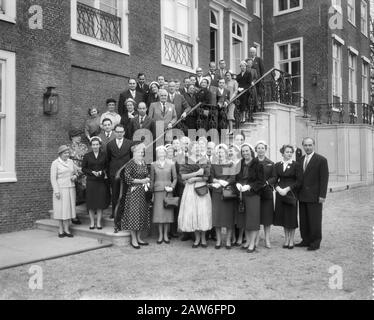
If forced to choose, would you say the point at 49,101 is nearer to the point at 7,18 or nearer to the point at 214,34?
the point at 7,18

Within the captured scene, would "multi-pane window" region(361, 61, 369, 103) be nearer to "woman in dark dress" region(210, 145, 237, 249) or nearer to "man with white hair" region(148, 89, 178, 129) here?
"man with white hair" region(148, 89, 178, 129)

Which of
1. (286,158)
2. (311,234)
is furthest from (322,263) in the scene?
(286,158)

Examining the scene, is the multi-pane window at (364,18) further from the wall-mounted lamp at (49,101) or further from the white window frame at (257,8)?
the wall-mounted lamp at (49,101)

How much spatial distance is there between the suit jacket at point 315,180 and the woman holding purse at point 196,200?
1.59m

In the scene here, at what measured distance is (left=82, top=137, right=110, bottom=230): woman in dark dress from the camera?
24.7 ft

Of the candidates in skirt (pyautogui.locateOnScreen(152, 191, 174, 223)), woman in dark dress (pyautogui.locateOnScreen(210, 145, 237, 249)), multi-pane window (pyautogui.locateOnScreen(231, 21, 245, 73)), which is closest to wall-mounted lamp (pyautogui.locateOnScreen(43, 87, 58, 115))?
skirt (pyautogui.locateOnScreen(152, 191, 174, 223))

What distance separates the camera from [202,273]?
5.51m

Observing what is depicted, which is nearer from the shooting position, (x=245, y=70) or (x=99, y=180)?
(x=99, y=180)

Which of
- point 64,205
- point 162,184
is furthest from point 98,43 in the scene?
point 162,184

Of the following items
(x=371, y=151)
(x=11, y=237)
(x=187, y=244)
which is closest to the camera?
(x=187, y=244)

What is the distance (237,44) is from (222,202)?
12.8m

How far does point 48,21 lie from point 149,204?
15.8 ft

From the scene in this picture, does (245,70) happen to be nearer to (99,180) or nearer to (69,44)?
(69,44)

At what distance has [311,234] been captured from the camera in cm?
681
